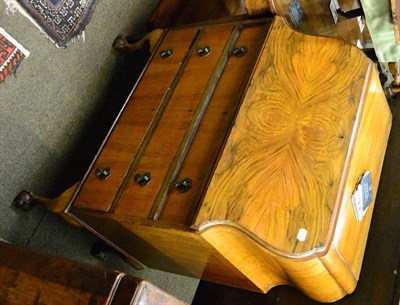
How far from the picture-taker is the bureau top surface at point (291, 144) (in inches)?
50.5

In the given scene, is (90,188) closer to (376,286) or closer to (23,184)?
(23,184)

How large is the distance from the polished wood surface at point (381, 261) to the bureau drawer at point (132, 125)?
0.78 meters

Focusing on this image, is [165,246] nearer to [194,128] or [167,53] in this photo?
[194,128]

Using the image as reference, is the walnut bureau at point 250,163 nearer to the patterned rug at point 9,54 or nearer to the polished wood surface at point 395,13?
the polished wood surface at point 395,13

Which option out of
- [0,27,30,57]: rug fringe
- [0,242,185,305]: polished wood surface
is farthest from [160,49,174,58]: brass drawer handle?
[0,242,185,305]: polished wood surface

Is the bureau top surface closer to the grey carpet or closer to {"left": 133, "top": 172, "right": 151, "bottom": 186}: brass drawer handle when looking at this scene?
{"left": 133, "top": 172, "right": 151, "bottom": 186}: brass drawer handle

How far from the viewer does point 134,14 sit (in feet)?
6.97

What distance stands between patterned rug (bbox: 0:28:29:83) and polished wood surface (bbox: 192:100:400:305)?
4.19ft

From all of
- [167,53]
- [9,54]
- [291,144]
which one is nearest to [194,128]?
[291,144]

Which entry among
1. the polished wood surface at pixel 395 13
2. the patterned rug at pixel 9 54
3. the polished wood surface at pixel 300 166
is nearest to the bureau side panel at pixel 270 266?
the polished wood surface at pixel 300 166

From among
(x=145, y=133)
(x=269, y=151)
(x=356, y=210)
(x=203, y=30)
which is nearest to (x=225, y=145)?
(x=269, y=151)

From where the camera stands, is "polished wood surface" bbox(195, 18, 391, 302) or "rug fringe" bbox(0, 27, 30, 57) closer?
"polished wood surface" bbox(195, 18, 391, 302)

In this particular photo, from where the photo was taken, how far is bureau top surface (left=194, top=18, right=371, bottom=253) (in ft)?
4.21

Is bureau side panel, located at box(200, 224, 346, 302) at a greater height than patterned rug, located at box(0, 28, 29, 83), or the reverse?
patterned rug, located at box(0, 28, 29, 83)
